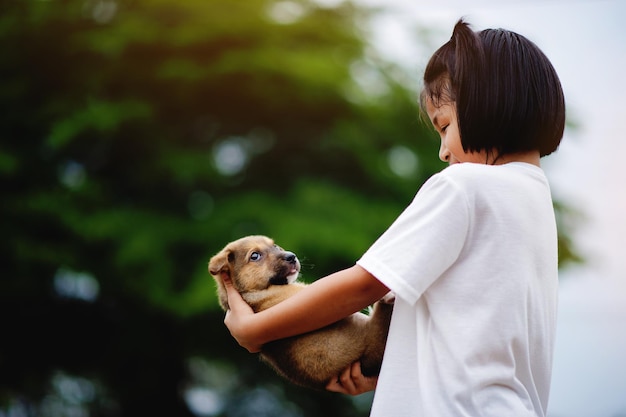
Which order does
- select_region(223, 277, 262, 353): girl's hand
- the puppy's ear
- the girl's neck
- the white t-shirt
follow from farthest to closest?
the puppy's ear
select_region(223, 277, 262, 353): girl's hand
the girl's neck
the white t-shirt

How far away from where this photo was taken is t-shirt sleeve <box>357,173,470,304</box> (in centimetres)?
183

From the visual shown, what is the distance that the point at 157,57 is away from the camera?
40.1 feet

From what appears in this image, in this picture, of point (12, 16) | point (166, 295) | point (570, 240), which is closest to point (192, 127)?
point (166, 295)

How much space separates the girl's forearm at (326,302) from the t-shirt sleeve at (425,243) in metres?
0.07

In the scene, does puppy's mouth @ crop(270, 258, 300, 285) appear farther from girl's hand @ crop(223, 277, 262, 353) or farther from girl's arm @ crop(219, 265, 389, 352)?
girl's arm @ crop(219, 265, 389, 352)

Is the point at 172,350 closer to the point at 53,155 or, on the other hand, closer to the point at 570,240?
the point at 53,155

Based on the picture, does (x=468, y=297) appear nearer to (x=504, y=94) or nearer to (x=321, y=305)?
(x=321, y=305)

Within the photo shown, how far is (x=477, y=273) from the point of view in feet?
6.12

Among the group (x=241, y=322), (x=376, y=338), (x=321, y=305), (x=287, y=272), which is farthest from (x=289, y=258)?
(x=321, y=305)

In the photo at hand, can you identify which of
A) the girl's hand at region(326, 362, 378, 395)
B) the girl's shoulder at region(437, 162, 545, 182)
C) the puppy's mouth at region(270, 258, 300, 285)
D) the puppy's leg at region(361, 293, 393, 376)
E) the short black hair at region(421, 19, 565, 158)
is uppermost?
the short black hair at region(421, 19, 565, 158)

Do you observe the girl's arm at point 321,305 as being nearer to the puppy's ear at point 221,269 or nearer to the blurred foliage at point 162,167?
the puppy's ear at point 221,269

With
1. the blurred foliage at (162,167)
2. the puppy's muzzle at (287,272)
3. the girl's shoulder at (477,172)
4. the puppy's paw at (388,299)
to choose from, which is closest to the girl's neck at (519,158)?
the girl's shoulder at (477,172)

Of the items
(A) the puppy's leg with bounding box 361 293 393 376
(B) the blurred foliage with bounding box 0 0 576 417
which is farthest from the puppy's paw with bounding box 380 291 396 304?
(B) the blurred foliage with bounding box 0 0 576 417

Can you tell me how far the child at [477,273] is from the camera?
182 cm
